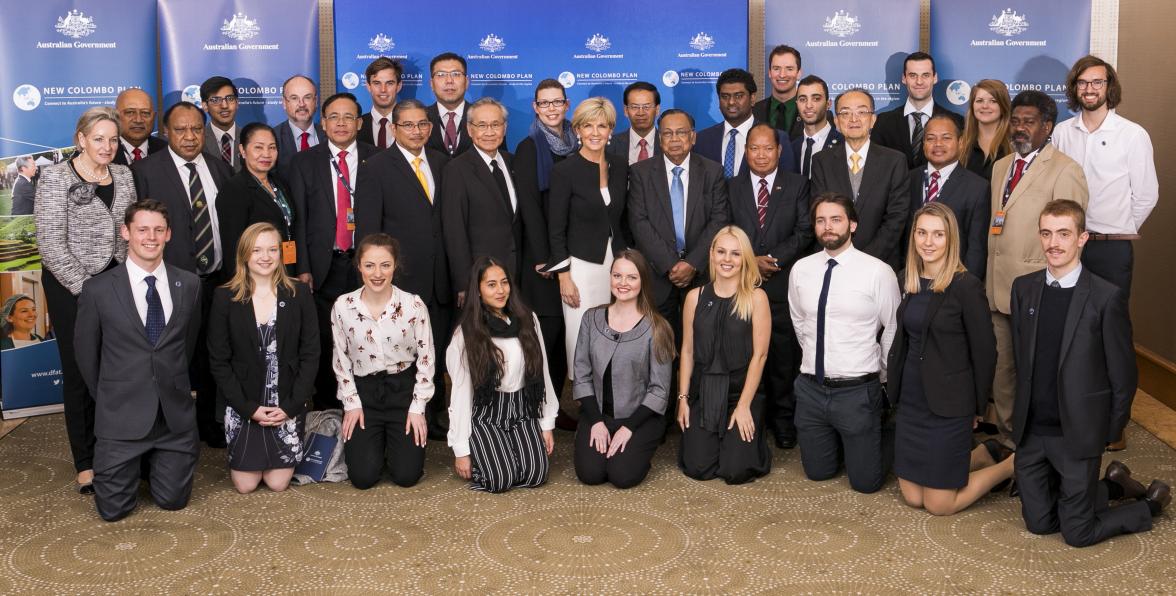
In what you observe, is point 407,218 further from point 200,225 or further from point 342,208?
point 200,225

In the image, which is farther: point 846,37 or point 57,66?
point 846,37

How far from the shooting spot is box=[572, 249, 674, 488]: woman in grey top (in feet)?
15.5

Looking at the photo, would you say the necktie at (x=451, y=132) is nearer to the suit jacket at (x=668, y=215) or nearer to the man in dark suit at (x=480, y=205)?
the man in dark suit at (x=480, y=205)

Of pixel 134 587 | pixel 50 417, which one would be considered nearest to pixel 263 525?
pixel 134 587

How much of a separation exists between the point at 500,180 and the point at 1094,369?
107 inches

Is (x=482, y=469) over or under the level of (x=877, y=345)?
under

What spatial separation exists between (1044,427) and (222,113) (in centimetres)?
422

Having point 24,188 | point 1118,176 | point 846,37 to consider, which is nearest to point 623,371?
point 1118,176

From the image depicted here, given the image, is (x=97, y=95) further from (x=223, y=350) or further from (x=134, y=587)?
(x=134, y=587)

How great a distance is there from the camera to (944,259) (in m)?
4.33

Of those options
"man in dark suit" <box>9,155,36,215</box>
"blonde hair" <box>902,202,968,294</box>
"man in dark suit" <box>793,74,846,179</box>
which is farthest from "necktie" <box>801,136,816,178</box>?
"man in dark suit" <box>9,155,36,215</box>

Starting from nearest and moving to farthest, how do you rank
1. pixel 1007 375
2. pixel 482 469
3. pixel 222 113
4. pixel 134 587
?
pixel 134 587 < pixel 482 469 < pixel 1007 375 < pixel 222 113

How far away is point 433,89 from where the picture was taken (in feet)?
20.3

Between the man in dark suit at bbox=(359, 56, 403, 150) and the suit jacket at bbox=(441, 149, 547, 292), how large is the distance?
0.98 m
